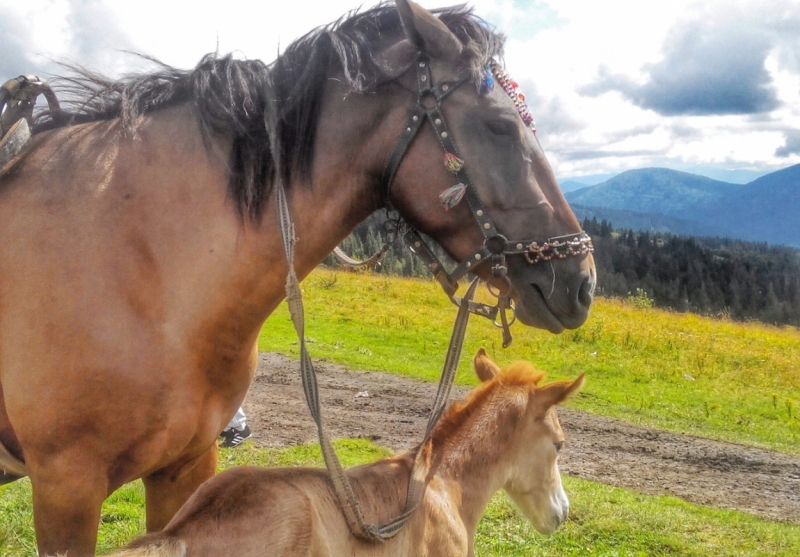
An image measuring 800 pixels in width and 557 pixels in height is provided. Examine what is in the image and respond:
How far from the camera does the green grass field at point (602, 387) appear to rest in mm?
5520

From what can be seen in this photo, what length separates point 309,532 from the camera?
8.62ft

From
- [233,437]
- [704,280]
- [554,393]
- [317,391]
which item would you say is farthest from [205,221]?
[704,280]

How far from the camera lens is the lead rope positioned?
2254 millimetres

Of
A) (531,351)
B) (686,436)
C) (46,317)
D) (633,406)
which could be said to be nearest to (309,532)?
(46,317)

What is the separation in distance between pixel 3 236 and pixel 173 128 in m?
0.67

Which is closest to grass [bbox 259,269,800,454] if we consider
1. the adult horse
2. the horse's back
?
the adult horse

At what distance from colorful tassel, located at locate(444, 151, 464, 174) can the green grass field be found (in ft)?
12.7

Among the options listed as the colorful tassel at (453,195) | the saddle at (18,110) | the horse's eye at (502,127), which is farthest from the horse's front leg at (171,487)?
the horse's eye at (502,127)

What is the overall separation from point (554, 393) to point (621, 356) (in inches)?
462

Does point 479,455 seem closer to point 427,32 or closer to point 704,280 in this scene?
point 427,32

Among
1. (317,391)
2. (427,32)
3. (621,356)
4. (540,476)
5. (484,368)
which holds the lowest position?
(621,356)

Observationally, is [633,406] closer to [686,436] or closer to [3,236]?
[686,436]

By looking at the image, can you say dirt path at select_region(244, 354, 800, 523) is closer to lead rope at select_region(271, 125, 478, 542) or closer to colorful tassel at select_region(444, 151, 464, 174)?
lead rope at select_region(271, 125, 478, 542)

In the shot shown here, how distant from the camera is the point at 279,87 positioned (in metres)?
A: 2.41
